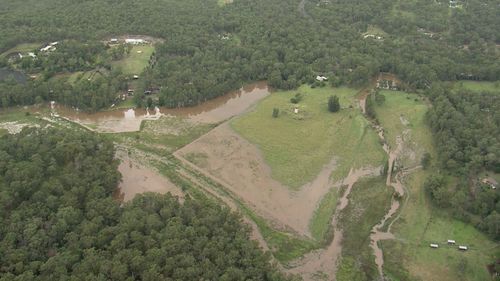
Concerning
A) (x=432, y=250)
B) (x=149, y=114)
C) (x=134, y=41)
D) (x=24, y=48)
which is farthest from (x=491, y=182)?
(x=24, y=48)

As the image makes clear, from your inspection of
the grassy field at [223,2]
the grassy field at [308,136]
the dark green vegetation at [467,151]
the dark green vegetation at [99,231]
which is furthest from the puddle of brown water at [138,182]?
the grassy field at [223,2]

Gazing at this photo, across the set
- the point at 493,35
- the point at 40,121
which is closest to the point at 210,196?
the point at 40,121

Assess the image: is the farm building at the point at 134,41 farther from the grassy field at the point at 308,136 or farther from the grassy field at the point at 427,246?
the grassy field at the point at 427,246

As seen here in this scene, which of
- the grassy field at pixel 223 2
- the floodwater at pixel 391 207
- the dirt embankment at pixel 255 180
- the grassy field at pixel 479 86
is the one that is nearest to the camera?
the floodwater at pixel 391 207

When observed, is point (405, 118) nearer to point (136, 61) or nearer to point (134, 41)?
point (136, 61)

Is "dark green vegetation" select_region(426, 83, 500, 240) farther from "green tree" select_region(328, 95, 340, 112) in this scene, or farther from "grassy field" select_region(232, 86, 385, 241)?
"green tree" select_region(328, 95, 340, 112)

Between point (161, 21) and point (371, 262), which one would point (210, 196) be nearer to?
point (371, 262)
